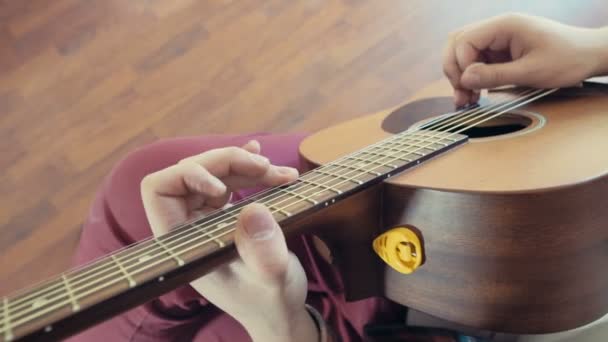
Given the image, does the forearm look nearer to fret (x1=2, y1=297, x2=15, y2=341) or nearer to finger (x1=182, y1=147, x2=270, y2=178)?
finger (x1=182, y1=147, x2=270, y2=178)

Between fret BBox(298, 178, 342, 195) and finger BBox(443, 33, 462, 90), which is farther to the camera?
finger BBox(443, 33, 462, 90)

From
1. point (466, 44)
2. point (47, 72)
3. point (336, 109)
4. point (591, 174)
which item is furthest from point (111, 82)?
point (591, 174)

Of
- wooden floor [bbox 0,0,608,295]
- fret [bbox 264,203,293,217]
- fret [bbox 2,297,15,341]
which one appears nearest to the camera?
fret [bbox 2,297,15,341]

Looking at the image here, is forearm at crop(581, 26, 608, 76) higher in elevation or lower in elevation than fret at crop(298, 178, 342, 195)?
higher

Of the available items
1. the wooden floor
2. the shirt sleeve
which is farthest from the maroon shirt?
the wooden floor

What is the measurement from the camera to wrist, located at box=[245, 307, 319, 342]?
449mm

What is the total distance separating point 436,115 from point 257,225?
1.59ft

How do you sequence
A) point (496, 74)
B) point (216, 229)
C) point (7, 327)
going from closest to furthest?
1. point (7, 327)
2. point (216, 229)
3. point (496, 74)

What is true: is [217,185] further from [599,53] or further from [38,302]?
[599,53]

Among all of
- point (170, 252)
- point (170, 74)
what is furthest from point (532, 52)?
point (170, 74)

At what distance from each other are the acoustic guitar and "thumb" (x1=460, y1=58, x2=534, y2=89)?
4.8 inches

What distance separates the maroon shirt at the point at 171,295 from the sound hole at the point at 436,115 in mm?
178

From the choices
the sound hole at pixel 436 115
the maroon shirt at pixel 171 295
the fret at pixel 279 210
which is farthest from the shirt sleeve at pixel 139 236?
the fret at pixel 279 210

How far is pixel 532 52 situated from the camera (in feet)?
2.08
